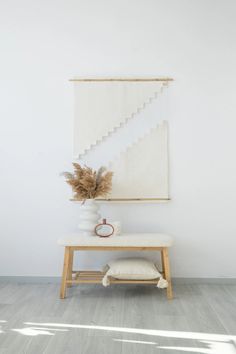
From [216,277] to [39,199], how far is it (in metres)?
1.68

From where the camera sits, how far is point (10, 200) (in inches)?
148

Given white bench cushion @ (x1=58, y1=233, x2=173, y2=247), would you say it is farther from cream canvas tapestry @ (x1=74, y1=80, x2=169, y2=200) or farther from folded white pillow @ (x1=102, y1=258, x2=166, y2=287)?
cream canvas tapestry @ (x1=74, y1=80, x2=169, y2=200)

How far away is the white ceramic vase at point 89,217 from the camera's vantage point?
3.34 metres

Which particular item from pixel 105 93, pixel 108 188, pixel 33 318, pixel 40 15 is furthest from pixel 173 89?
pixel 33 318

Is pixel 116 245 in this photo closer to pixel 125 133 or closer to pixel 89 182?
pixel 89 182

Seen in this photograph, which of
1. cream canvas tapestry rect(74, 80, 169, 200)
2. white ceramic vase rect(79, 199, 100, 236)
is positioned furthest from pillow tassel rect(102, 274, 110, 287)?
cream canvas tapestry rect(74, 80, 169, 200)

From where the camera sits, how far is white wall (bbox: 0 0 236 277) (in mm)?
3691

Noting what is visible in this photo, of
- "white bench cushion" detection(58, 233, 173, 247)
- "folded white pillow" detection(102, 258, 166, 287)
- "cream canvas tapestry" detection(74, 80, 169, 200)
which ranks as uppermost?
"cream canvas tapestry" detection(74, 80, 169, 200)

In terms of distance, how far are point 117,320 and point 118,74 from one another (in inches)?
83.3

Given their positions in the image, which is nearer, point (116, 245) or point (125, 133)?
point (116, 245)

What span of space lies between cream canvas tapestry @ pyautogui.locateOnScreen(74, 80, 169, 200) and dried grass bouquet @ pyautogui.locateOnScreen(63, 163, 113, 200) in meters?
0.29

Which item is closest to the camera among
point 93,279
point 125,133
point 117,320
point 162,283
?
point 117,320

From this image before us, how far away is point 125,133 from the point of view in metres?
3.72

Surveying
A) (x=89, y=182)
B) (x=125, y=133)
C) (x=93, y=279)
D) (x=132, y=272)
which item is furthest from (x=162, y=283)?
(x=125, y=133)
